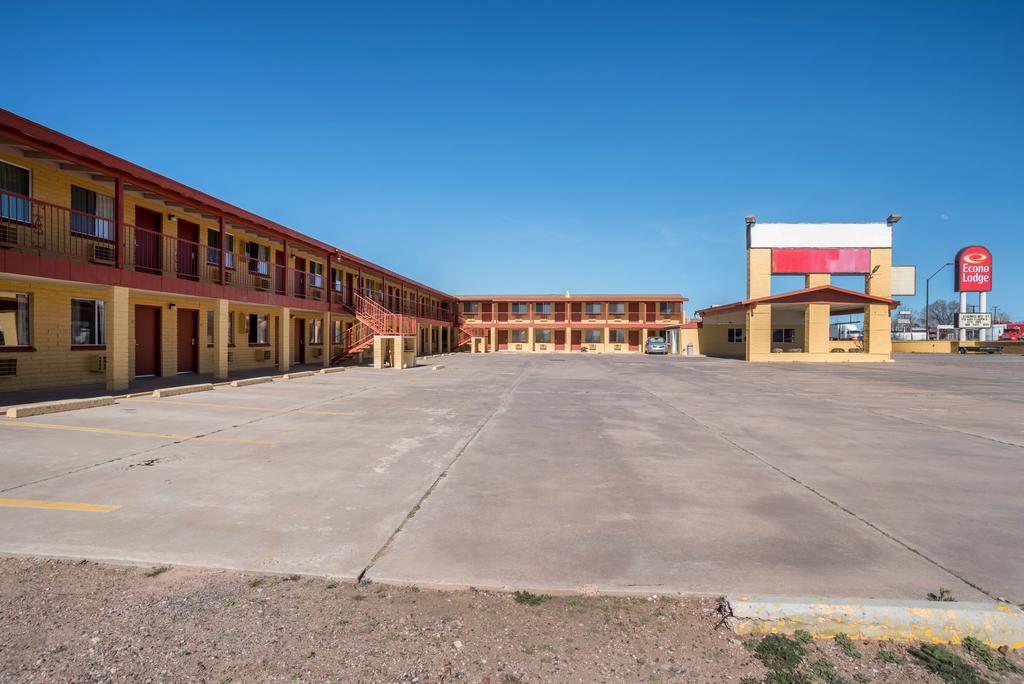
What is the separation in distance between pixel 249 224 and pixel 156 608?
18.1m

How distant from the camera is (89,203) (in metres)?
14.6

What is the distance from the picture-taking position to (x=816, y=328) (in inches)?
1484

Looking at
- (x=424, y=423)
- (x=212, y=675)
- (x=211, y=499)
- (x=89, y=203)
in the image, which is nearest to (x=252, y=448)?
(x=211, y=499)

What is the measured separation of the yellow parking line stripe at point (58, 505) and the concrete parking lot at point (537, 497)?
51 mm

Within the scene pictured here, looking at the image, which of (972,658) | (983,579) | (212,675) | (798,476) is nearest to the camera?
(212,675)

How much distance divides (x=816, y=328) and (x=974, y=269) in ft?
106

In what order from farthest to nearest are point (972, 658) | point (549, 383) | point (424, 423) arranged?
point (549, 383)
point (424, 423)
point (972, 658)

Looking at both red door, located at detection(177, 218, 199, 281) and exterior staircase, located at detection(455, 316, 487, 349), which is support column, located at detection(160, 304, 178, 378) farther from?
exterior staircase, located at detection(455, 316, 487, 349)

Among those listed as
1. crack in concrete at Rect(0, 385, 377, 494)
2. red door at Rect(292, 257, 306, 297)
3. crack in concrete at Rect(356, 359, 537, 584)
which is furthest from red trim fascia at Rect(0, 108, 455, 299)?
crack in concrete at Rect(356, 359, 537, 584)

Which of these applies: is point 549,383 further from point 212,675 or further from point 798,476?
point 212,675

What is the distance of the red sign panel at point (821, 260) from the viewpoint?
39.8 m

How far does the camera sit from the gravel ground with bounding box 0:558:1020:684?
9.07 feet

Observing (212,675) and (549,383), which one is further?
(549,383)

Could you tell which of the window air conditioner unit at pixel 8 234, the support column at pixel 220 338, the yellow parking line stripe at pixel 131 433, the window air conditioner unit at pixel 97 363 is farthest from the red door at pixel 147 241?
the yellow parking line stripe at pixel 131 433
